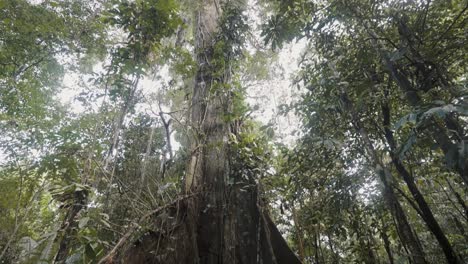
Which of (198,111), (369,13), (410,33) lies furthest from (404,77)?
(198,111)

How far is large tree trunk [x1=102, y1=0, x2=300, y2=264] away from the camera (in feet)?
7.86

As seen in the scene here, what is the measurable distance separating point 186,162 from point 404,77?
231 cm

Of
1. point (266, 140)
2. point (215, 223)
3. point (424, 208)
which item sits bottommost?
point (215, 223)

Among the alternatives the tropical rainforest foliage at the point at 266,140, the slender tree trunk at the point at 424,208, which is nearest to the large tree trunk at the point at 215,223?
the tropical rainforest foliage at the point at 266,140

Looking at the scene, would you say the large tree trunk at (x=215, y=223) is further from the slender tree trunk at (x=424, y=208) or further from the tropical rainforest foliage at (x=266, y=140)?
the slender tree trunk at (x=424, y=208)

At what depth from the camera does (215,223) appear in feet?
8.71

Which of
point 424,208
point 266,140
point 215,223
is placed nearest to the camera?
point 215,223

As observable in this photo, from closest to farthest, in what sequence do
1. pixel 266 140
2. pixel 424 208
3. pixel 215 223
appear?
pixel 215 223, pixel 424 208, pixel 266 140

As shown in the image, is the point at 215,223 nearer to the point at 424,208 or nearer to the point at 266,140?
the point at 266,140

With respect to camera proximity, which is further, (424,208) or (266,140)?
(266,140)

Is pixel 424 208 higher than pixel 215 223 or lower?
higher

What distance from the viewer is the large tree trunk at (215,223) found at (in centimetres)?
240

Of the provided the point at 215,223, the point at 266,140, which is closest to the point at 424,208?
the point at 266,140

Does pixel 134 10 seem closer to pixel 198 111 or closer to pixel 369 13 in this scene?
pixel 198 111
